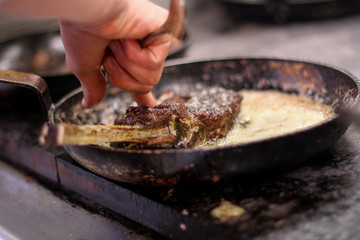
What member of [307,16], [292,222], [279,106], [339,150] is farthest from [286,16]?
[292,222]

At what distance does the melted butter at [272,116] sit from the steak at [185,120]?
58mm

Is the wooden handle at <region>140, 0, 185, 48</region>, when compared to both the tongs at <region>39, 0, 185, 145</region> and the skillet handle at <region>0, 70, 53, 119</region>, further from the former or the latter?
the skillet handle at <region>0, 70, 53, 119</region>

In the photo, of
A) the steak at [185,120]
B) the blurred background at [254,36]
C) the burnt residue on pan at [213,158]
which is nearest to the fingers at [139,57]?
the steak at [185,120]

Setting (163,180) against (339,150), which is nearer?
(163,180)

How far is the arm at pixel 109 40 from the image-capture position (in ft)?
3.51

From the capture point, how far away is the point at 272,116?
5.74 feet

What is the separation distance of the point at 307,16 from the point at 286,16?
0.65ft

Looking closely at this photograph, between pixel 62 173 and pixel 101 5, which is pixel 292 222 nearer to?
pixel 101 5

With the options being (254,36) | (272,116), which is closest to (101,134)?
(272,116)

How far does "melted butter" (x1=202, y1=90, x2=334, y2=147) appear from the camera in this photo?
1584 millimetres

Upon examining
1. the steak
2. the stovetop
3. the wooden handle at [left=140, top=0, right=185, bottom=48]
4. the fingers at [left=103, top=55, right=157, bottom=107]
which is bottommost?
the stovetop

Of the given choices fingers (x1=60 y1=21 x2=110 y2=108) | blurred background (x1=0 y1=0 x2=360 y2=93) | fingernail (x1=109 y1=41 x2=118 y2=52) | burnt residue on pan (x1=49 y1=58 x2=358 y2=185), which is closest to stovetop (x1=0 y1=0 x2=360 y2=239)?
burnt residue on pan (x1=49 y1=58 x2=358 y2=185)

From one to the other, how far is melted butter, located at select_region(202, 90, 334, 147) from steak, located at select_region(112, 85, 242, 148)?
2.3 inches

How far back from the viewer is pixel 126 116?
1460 mm
